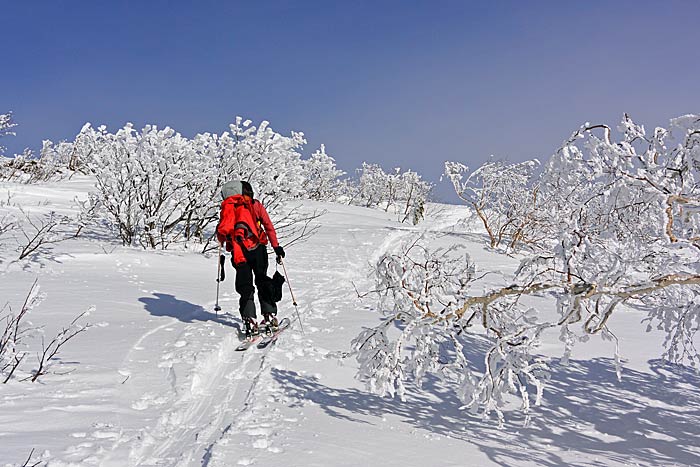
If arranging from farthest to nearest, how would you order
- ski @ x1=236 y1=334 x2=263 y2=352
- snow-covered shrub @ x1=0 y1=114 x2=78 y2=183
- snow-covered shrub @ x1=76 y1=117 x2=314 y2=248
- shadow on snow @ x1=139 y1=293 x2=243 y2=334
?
snow-covered shrub @ x1=0 y1=114 x2=78 y2=183, snow-covered shrub @ x1=76 y1=117 x2=314 y2=248, shadow on snow @ x1=139 y1=293 x2=243 y2=334, ski @ x1=236 y1=334 x2=263 y2=352

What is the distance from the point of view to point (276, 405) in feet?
12.1

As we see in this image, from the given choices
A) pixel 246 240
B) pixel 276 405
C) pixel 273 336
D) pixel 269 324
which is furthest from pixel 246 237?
pixel 276 405

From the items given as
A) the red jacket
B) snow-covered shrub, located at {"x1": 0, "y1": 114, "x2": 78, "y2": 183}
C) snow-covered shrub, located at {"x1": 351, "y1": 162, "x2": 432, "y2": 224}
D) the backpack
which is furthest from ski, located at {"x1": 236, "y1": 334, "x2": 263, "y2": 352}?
snow-covered shrub, located at {"x1": 351, "y1": 162, "x2": 432, "y2": 224}

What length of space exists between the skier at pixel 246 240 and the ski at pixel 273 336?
0.26 feet

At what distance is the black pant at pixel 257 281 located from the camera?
5812 mm

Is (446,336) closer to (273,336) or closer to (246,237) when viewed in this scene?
(273,336)

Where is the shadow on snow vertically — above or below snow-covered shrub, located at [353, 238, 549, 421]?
below

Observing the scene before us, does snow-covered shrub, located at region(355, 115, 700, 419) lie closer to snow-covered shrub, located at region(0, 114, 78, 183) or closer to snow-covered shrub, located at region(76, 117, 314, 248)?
snow-covered shrub, located at region(76, 117, 314, 248)

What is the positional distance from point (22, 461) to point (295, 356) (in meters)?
2.72

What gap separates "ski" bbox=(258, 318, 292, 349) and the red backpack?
88cm

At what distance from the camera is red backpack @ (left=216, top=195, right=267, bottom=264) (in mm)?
5816

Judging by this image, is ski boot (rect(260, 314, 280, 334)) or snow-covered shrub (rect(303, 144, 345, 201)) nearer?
ski boot (rect(260, 314, 280, 334))

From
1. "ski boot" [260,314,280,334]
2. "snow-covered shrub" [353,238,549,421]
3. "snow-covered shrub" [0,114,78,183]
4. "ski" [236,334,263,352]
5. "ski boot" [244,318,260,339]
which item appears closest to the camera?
"snow-covered shrub" [353,238,549,421]

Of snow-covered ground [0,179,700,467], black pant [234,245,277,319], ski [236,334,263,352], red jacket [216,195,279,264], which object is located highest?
red jacket [216,195,279,264]
